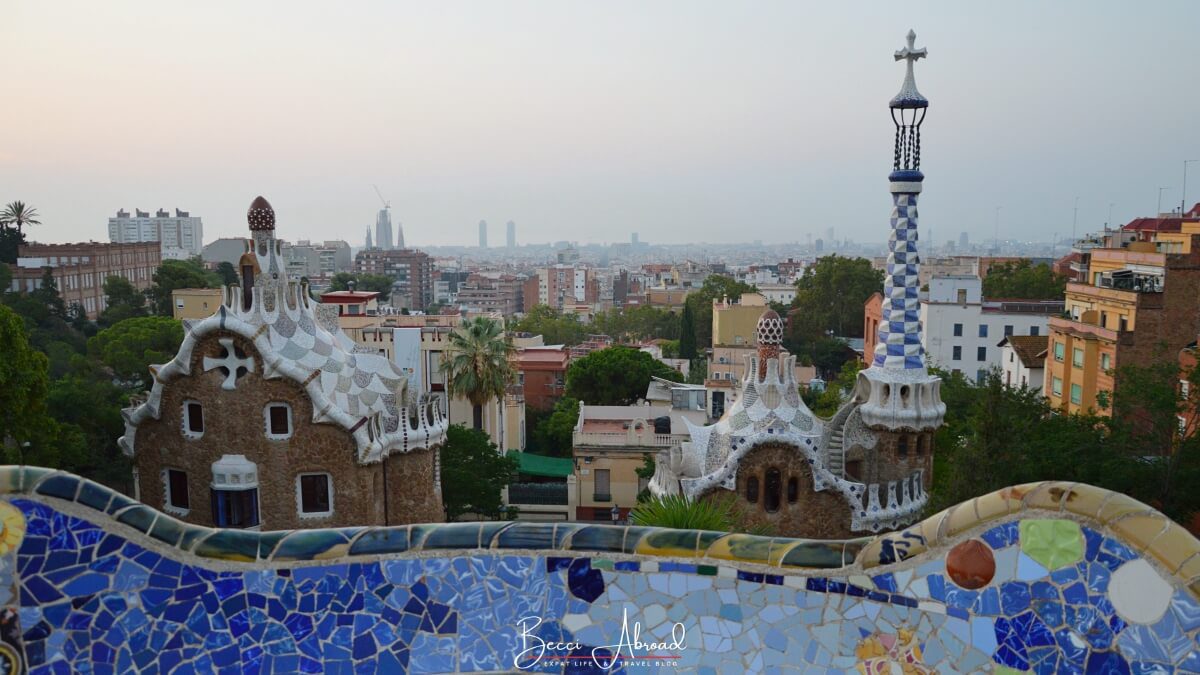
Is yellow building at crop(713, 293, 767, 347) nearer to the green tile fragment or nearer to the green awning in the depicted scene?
the green awning

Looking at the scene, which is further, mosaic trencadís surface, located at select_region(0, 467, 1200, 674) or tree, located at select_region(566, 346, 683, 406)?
tree, located at select_region(566, 346, 683, 406)

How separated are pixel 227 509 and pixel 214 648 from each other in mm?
11054

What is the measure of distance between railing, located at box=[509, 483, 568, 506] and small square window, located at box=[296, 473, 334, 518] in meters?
9.77

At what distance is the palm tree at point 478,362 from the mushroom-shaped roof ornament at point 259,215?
9409mm

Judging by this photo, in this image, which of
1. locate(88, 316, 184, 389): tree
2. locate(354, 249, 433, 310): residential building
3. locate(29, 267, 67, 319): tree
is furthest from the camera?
locate(354, 249, 433, 310): residential building

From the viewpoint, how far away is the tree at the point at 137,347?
27.4 meters

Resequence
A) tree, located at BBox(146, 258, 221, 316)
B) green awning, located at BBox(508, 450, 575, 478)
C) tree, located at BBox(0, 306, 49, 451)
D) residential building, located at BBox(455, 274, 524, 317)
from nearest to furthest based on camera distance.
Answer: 1. tree, located at BBox(0, 306, 49, 451)
2. green awning, located at BBox(508, 450, 575, 478)
3. tree, located at BBox(146, 258, 221, 316)
4. residential building, located at BBox(455, 274, 524, 317)

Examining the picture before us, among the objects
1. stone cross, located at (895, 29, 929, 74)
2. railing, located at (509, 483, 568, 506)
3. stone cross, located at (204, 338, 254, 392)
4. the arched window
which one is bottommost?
railing, located at (509, 483, 568, 506)

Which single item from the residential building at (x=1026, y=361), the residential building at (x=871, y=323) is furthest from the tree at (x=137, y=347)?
the residential building at (x=871, y=323)

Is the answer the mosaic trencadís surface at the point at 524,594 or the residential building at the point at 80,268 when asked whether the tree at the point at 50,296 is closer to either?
the residential building at the point at 80,268

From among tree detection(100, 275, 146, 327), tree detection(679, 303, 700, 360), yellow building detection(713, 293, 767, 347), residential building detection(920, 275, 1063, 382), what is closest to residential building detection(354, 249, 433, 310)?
tree detection(100, 275, 146, 327)

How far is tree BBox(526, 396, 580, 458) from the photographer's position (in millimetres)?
29734

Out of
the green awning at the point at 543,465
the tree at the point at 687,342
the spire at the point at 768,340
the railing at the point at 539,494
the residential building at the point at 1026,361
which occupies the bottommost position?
the green awning at the point at 543,465

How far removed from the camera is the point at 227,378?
14.4 metres
